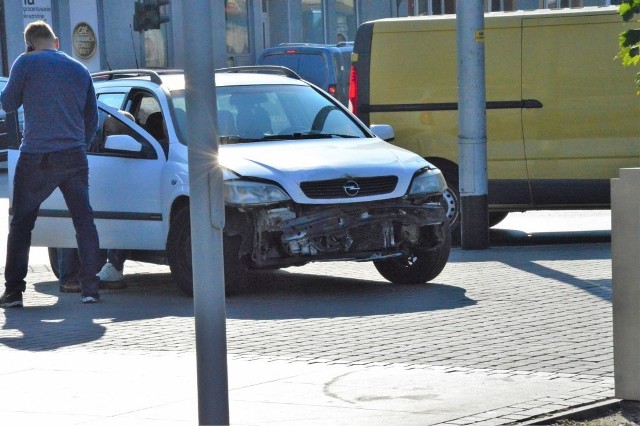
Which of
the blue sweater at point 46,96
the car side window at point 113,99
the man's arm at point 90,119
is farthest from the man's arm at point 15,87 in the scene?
the car side window at point 113,99

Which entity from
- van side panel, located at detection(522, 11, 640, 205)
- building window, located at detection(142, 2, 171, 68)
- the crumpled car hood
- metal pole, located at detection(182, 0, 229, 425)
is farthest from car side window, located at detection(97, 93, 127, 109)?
building window, located at detection(142, 2, 171, 68)

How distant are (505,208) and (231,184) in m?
4.72

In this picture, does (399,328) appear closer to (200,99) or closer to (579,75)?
(200,99)

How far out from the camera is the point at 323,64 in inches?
1248

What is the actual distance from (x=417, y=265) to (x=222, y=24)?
27337mm

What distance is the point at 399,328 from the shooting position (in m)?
8.89

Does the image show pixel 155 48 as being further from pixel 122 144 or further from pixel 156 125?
pixel 122 144

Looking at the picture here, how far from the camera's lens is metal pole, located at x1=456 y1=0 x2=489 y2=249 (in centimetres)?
1345

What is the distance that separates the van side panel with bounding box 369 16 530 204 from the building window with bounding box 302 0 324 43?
97.2 feet

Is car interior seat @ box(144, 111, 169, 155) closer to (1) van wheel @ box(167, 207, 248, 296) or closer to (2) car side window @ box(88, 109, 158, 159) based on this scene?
(2) car side window @ box(88, 109, 158, 159)

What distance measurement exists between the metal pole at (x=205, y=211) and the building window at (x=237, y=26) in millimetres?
37254

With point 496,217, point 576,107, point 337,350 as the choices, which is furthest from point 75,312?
point 496,217

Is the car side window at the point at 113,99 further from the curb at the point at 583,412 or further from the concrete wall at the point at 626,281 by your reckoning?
the curb at the point at 583,412

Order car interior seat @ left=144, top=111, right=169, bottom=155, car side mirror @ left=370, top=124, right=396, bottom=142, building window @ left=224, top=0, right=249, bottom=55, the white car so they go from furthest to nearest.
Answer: building window @ left=224, top=0, right=249, bottom=55 → car side mirror @ left=370, top=124, right=396, bottom=142 → car interior seat @ left=144, top=111, right=169, bottom=155 → the white car
